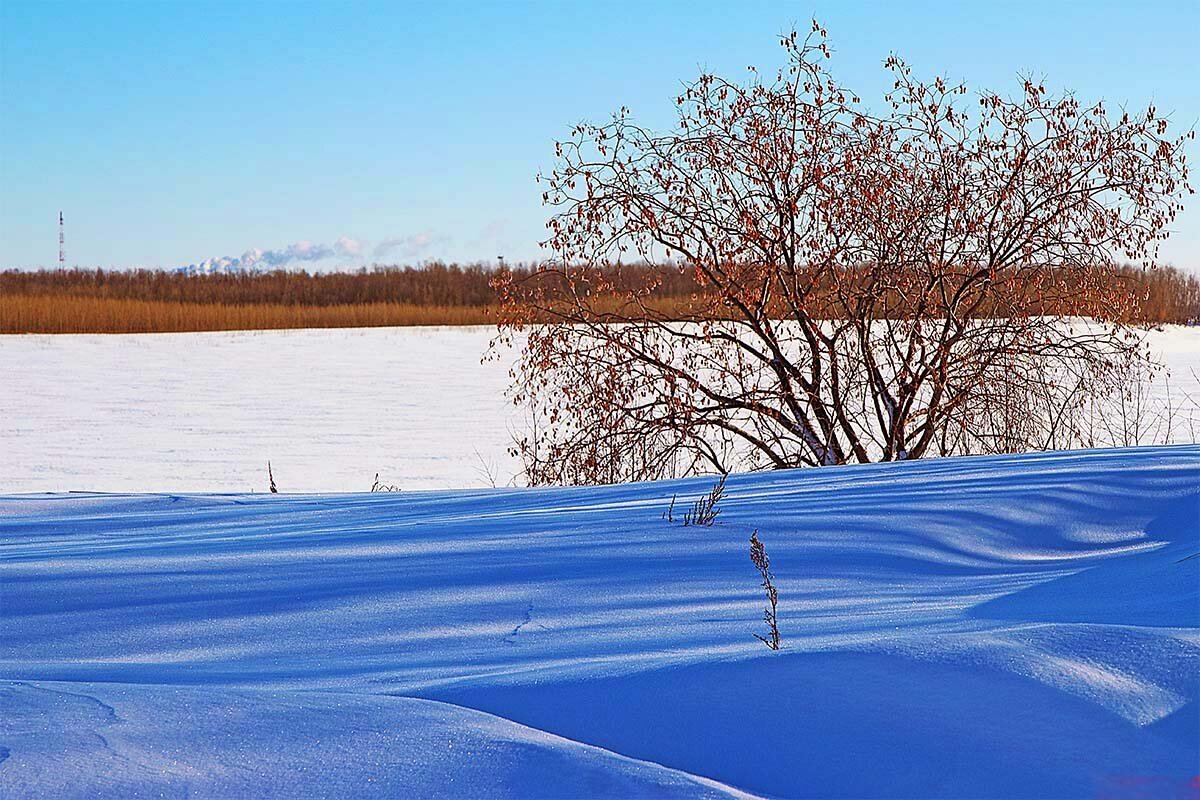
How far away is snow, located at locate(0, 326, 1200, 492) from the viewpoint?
374 inches

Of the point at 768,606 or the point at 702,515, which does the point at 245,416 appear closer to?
the point at 702,515

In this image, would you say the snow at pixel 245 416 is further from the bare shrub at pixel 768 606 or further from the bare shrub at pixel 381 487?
the bare shrub at pixel 768 606

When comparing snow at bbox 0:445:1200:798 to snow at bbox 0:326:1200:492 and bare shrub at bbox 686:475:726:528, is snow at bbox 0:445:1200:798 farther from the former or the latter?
snow at bbox 0:326:1200:492

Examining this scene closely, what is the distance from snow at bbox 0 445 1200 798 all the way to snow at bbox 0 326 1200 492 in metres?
4.64

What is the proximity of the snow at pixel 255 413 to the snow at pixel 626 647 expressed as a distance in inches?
183

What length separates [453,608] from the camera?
2525mm

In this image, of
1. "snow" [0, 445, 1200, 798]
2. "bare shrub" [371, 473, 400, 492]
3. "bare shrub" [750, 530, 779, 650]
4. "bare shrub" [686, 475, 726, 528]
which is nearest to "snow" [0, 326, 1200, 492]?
"bare shrub" [371, 473, 400, 492]

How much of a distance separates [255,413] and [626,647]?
12.3m

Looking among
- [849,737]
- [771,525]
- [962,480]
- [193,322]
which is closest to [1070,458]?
[962,480]

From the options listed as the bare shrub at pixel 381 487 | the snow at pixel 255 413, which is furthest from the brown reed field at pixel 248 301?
the bare shrub at pixel 381 487

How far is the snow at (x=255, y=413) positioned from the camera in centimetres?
950

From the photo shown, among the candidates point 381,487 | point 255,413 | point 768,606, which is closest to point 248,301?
point 255,413

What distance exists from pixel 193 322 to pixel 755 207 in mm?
23334

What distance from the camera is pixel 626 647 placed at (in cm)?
210
